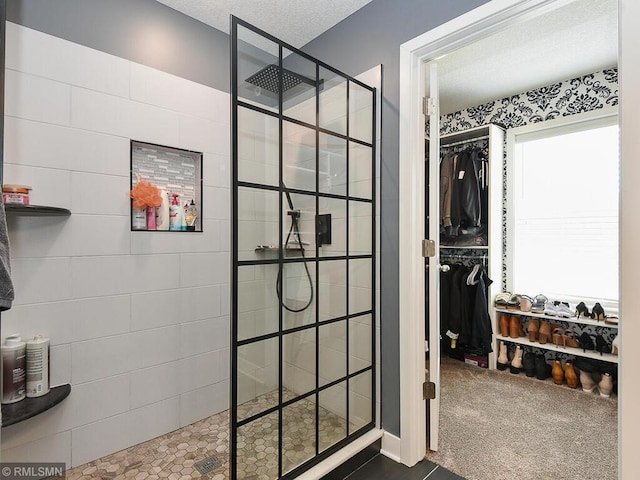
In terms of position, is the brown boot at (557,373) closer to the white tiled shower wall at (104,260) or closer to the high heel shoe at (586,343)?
the high heel shoe at (586,343)

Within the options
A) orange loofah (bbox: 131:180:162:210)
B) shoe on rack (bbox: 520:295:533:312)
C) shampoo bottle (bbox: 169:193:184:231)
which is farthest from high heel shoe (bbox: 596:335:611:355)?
orange loofah (bbox: 131:180:162:210)

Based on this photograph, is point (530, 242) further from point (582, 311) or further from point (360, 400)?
point (360, 400)

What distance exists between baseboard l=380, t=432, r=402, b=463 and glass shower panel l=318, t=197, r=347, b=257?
A: 103cm

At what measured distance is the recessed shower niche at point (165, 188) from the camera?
6.27ft

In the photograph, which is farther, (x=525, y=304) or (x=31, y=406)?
(x=525, y=304)

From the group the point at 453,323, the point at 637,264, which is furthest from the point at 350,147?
the point at 453,323

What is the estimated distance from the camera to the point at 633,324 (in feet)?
3.69

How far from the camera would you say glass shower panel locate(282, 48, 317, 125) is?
149 cm

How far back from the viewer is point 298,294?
5.12 feet

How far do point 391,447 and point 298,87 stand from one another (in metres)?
1.90

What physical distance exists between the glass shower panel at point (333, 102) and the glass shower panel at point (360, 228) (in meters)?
0.41

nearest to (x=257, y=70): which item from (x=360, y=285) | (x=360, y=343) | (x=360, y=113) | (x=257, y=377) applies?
(x=360, y=113)

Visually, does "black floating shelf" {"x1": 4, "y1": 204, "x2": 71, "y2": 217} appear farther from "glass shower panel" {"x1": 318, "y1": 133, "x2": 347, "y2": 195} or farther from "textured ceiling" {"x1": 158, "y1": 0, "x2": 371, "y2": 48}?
"textured ceiling" {"x1": 158, "y1": 0, "x2": 371, "y2": 48}

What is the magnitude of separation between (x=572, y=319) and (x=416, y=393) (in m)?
1.79
